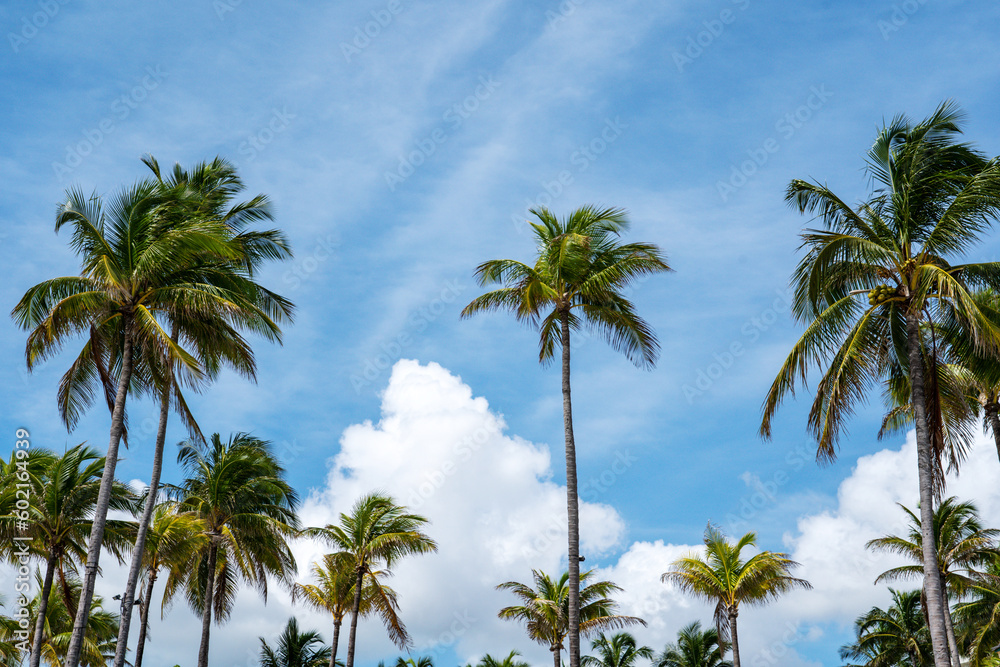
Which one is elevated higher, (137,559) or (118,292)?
(118,292)

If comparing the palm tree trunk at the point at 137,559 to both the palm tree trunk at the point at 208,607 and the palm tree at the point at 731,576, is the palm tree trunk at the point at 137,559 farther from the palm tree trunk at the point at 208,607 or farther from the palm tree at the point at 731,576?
the palm tree at the point at 731,576

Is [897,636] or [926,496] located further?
[897,636]

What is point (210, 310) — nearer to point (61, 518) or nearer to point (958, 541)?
point (61, 518)

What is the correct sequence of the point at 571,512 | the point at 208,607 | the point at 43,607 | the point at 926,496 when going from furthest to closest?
the point at 208,607 < the point at 43,607 < the point at 571,512 < the point at 926,496

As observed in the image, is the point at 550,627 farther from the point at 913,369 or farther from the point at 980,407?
the point at 913,369

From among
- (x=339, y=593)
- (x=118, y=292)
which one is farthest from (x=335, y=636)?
Answer: (x=118, y=292)

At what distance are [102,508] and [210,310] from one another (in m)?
4.69

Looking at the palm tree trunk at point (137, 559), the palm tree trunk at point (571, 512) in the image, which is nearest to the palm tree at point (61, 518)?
the palm tree trunk at point (137, 559)

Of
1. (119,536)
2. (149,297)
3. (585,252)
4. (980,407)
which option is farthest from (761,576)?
(149,297)

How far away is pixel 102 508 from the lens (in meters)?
17.4

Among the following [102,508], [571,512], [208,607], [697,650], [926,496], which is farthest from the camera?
[697,650]

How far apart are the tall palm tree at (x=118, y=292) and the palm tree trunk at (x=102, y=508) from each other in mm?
21

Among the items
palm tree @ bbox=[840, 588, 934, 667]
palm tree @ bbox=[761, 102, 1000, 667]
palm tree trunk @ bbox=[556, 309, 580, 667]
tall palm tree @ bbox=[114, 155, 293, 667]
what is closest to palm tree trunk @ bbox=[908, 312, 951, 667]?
palm tree @ bbox=[761, 102, 1000, 667]

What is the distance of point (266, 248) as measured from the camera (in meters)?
24.7
